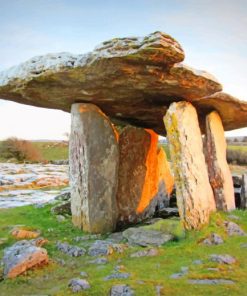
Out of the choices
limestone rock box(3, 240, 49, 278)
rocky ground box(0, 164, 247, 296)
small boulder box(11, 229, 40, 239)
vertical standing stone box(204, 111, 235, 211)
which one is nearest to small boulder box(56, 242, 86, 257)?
rocky ground box(0, 164, 247, 296)

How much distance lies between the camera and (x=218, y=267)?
555 centimetres

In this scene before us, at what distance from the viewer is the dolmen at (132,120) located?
7.04 meters

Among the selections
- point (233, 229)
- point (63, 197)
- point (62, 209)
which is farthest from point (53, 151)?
point (233, 229)

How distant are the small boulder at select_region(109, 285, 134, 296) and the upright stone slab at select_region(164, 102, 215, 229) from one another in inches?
128

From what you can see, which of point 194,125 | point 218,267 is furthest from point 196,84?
point 218,267

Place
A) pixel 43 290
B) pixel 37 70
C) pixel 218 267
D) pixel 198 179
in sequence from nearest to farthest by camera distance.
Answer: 1. pixel 43 290
2. pixel 218 267
3. pixel 37 70
4. pixel 198 179

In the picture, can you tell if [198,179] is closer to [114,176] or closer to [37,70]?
[114,176]

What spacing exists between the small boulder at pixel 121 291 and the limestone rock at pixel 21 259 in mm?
1576

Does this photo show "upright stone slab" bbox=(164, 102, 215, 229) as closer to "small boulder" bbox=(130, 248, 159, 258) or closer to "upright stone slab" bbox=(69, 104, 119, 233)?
"small boulder" bbox=(130, 248, 159, 258)

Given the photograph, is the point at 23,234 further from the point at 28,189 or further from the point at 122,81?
the point at 28,189

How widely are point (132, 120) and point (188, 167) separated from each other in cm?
319

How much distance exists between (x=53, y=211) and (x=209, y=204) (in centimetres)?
435

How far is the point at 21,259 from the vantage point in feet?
18.6

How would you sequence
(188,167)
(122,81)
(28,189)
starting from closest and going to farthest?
(122,81)
(188,167)
(28,189)
